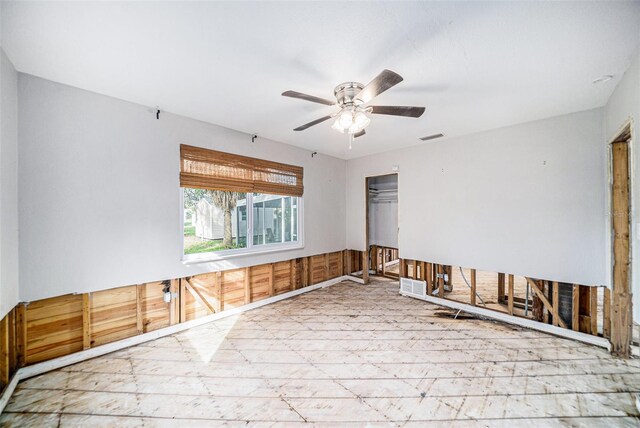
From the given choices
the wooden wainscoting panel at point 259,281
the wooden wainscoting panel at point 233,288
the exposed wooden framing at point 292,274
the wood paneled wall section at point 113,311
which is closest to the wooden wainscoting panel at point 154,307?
the wood paneled wall section at point 113,311

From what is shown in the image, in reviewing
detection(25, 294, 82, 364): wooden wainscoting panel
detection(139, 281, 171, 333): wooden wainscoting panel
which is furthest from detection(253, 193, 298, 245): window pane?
detection(25, 294, 82, 364): wooden wainscoting panel

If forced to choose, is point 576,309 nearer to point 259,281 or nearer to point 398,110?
point 398,110

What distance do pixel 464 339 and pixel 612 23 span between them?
3.03m

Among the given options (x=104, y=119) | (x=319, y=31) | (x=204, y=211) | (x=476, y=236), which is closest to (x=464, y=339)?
(x=476, y=236)

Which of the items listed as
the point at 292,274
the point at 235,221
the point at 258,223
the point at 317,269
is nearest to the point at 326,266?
the point at 317,269

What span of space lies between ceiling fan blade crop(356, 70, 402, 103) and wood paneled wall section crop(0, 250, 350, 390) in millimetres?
3001

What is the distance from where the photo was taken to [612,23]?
1585 millimetres

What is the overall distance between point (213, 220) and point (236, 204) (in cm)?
42

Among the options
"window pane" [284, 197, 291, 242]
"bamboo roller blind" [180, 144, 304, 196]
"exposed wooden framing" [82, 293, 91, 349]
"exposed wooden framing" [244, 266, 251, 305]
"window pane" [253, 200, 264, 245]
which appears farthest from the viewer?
"window pane" [284, 197, 291, 242]

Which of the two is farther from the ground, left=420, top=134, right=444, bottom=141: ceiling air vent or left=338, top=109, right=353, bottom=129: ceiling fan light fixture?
left=420, top=134, right=444, bottom=141: ceiling air vent

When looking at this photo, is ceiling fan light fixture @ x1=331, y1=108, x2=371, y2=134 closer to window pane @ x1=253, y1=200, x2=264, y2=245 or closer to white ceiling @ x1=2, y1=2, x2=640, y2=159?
white ceiling @ x1=2, y1=2, x2=640, y2=159

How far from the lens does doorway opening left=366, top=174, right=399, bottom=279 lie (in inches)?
231

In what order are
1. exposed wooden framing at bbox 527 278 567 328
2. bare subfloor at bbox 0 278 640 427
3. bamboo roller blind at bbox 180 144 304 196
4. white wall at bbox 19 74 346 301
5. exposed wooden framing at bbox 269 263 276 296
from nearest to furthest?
bare subfloor at bbox 0 278 640 427 < white wall at bbox 19 74 346 301 < exposed wooden framing at bbox 527 278 567 328 < bamboo roller blind at bbox 180 144 304 196 < exposed wooden framing at bbox 269 263 276 296

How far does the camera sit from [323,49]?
1.81 metres
